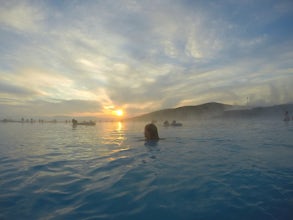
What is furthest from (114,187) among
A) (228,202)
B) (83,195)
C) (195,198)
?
(228,202)

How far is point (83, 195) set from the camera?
602cm

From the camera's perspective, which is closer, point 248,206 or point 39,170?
point 248,206

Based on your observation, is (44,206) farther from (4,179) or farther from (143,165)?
(143,165)

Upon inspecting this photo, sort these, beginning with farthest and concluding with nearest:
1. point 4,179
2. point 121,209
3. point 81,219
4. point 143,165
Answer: point 143,165 → point 4,179 → point 121,209 → point 81,219

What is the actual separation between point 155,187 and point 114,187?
1.69m

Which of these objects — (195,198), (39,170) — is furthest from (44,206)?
(195,198)

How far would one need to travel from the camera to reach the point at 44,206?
5.33 m

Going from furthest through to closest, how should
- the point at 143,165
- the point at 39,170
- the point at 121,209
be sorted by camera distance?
1. the point at 143,165
2. the point at 39,170
3. the point at 121,209

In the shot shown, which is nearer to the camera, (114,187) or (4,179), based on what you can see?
(114,187)

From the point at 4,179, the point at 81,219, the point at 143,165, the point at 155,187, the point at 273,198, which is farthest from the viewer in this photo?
the point at 143,165

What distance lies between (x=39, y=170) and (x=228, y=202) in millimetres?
9375

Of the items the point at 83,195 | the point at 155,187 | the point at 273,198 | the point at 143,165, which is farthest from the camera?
the point at 143,165

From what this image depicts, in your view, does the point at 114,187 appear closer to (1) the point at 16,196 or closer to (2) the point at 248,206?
(1) the point at 16,196

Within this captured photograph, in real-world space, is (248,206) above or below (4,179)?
below
